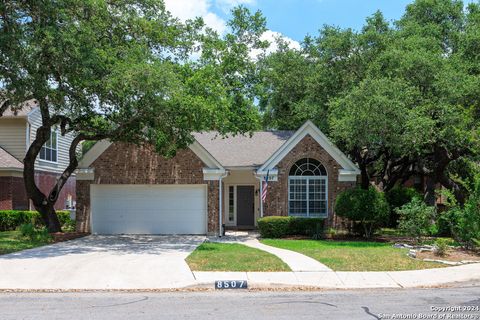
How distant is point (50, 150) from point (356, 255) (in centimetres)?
2130

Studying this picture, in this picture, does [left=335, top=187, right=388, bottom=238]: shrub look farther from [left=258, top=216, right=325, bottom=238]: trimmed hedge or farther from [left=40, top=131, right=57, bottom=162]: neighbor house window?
[left=40, top=131, right=57, bottom=162]: neighbor house window

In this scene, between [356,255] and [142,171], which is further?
[142,171]

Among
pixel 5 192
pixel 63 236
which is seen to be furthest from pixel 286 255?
pixel 5 192

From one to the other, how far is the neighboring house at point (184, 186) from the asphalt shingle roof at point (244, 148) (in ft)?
4.86

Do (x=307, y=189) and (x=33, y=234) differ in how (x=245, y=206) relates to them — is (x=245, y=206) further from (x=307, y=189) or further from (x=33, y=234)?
(x=33, y=234)

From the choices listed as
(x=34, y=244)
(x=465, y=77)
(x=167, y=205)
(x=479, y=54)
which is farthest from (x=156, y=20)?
(x=479, y=54)

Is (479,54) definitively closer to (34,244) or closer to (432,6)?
(432,6)

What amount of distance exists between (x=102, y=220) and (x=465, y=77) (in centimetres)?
1650

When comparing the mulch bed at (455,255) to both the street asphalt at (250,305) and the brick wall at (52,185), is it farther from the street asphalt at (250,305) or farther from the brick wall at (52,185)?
the brick wall at (52,185)

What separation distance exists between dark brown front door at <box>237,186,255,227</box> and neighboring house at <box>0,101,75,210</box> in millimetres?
10775

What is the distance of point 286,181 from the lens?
23.0m

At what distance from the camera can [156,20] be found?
20.1 m

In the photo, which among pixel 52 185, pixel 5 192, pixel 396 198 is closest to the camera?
pixel 5 192

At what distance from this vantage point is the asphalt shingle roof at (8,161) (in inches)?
1007
